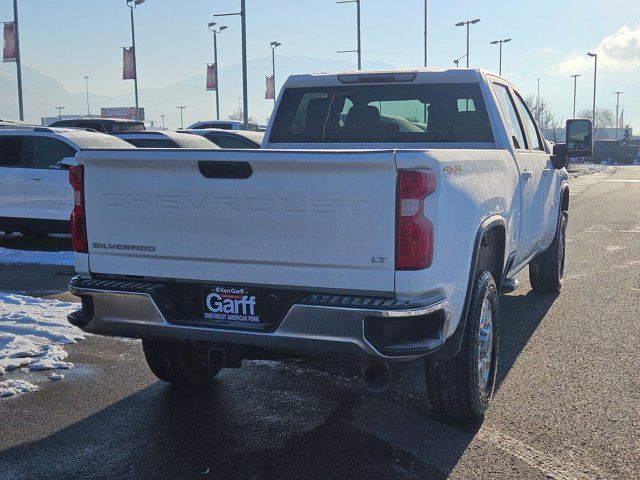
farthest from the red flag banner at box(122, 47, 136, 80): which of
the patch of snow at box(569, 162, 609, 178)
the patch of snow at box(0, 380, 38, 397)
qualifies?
the patch of snow at box(0, 380, 38, 397)

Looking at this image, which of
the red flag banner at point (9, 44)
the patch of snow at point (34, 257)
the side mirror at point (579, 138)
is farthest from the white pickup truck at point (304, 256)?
the red flag banner at point (9, 44)

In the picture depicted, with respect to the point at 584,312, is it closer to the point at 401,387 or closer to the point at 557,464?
the point at 401,387

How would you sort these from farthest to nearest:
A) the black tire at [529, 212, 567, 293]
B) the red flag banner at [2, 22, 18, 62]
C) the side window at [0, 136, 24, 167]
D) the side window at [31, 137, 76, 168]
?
the red flag banner at [2, 22, 18, 62]
the side window at [0, 136, 24, 167]
the side window at [31, 137, 76, 168]
the black tire at [529, 212, 567, 293]

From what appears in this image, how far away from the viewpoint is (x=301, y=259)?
141 inches

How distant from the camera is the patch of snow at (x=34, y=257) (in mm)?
10086

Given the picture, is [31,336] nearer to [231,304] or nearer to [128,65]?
[231,304]

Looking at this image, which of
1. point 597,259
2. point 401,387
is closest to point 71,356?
point 401,387

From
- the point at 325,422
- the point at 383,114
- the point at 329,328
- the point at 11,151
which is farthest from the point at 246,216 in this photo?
the point at 11,151

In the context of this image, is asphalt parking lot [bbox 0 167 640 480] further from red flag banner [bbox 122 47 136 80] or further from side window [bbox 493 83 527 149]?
red flag banner [bbox 122 47 136 80]

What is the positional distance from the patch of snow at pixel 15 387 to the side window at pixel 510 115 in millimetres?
3789

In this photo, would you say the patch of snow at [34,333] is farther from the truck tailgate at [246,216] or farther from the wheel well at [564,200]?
the wheel well at [564,200]

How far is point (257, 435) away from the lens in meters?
4.14

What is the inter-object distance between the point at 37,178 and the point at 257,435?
828cm

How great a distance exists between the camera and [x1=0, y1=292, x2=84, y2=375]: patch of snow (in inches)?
215
